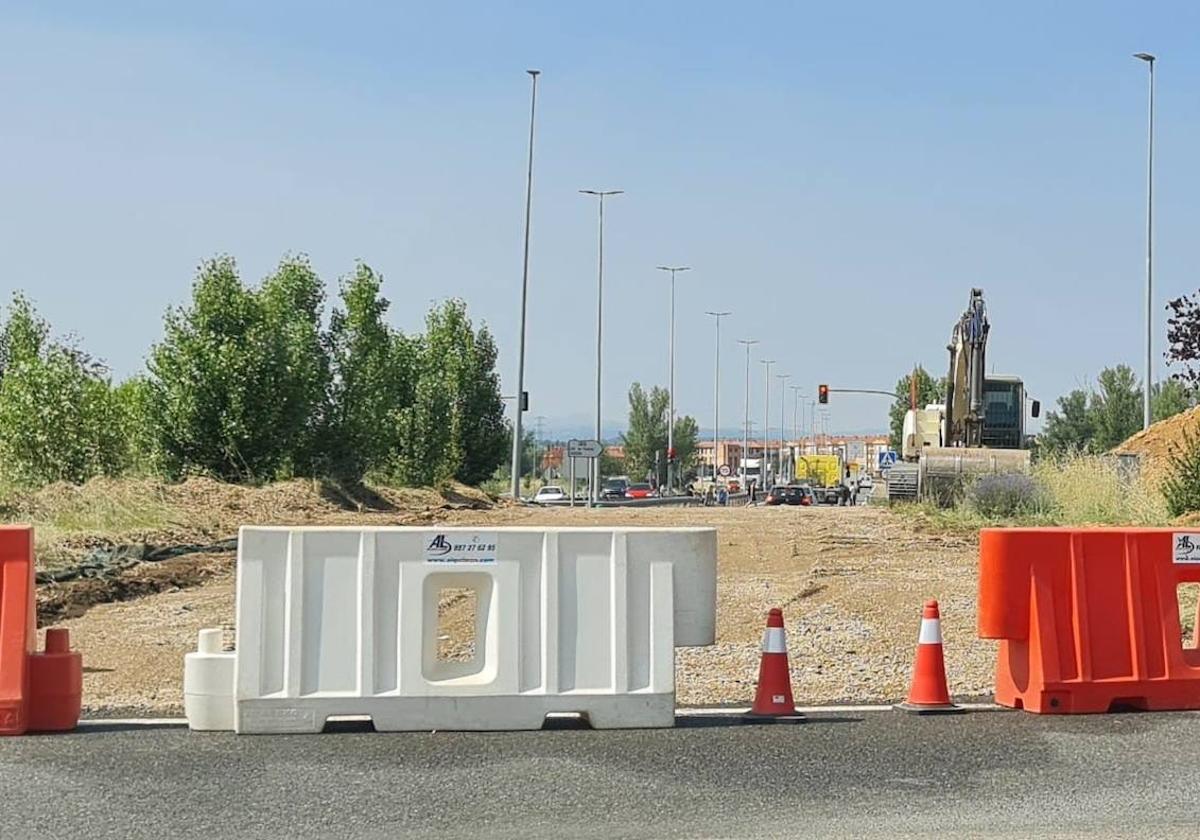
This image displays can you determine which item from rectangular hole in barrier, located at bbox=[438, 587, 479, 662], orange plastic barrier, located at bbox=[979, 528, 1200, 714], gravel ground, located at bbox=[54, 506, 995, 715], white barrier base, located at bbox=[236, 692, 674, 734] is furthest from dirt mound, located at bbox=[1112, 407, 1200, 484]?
white barrier base, located at bbox=[236, 692, 674, 734]

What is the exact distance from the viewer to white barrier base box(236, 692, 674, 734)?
9625 mm

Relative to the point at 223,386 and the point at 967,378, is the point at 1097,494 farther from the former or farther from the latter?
the point at 223,386

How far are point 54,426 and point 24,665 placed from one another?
28.0 meters

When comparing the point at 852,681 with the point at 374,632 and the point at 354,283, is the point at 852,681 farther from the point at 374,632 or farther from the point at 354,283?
the point at 354,283

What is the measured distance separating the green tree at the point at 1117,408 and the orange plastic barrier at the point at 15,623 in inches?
3190

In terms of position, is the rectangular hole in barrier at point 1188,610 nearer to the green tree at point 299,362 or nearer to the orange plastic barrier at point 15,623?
the orange plastic barrier at point 15,623

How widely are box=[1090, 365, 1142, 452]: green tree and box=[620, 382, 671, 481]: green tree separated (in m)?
42.4

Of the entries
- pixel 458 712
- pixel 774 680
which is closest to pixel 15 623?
pixel 458 712

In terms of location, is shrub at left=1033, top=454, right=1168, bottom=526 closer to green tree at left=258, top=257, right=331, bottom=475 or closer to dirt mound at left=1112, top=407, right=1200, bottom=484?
dirt mound at left=1112, top=407, right=1200, bottom=484

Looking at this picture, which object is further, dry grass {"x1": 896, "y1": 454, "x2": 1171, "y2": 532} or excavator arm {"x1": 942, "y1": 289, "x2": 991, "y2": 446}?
excavator arm {"x1": 942, "y1": 289, "x2": 991, "y2": 446}

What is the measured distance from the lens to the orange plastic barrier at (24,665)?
958cm

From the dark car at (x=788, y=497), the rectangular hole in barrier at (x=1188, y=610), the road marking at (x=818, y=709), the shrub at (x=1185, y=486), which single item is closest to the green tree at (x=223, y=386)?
the shrub at (x=1185, y=486)

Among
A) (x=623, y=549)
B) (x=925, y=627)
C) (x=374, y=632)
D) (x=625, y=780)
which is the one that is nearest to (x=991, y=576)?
(x=925, y=627)

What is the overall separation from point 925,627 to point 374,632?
3.41 meters
